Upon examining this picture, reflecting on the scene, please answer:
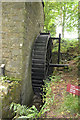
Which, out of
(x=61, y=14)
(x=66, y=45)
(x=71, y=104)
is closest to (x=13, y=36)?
(x=71, y=104)

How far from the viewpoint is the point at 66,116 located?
229cm

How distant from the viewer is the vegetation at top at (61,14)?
10.0 metres

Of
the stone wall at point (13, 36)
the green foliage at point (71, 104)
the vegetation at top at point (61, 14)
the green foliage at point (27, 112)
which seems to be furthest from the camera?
the vegetation at top at point (61, 14)

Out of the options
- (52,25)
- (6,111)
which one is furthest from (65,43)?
(6,111)

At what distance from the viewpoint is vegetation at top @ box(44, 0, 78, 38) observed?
10.0 meters

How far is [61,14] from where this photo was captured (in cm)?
1123

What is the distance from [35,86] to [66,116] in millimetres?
2455

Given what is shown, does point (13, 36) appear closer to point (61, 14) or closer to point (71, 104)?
point (71, 104)

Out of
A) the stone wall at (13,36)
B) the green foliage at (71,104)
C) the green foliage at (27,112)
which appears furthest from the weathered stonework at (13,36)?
the green foliage at (71,104)

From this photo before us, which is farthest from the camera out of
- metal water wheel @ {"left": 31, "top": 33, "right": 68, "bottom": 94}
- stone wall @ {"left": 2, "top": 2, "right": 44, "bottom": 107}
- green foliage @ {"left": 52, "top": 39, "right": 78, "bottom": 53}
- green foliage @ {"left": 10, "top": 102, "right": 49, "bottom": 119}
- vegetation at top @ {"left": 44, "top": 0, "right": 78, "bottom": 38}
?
vegetation at top @ {"left": 44, "top": 0, "right": 78, "bottom": 38}

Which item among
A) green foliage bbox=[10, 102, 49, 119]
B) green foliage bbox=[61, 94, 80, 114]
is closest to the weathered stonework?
green foliage bbox=[10, 102, 49, 119]

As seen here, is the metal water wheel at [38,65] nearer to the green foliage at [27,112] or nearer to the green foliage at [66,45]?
the green foliage at [27,112]

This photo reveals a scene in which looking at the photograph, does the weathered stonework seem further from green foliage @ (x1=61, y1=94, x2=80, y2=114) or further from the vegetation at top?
the vegetation at top

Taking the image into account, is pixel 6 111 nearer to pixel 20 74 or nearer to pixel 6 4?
pixel 20 74
